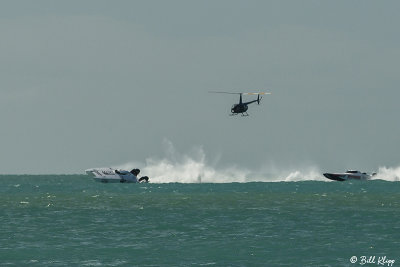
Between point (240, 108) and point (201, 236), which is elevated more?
point (240, 108)

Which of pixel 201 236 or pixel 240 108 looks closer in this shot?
pixel 201 236

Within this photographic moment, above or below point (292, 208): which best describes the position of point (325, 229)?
below

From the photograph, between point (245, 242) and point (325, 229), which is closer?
point (245, 242)

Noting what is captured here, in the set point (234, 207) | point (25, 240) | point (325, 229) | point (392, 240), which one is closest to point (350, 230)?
point (325, 229)

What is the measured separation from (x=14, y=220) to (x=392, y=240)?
113 feet

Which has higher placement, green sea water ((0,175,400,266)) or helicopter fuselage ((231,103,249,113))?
helicopter fuselage ((231,103,249,113))

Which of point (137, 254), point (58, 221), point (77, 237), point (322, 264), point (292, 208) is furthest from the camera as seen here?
point (292, 208)

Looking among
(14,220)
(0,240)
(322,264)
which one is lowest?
(322,264)

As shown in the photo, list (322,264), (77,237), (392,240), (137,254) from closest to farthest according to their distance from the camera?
(322,264), (137,254), (392,240), (77,237)

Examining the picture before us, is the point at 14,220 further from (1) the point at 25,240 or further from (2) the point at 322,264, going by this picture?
(2) the point at 322,264

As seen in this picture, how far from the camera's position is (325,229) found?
6097 cm

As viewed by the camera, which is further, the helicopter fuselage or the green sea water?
the helicopter fuselage

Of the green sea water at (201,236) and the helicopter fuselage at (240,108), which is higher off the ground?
the helicopter fuselage at (240,108)

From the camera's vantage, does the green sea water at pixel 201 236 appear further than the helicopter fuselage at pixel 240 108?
No
